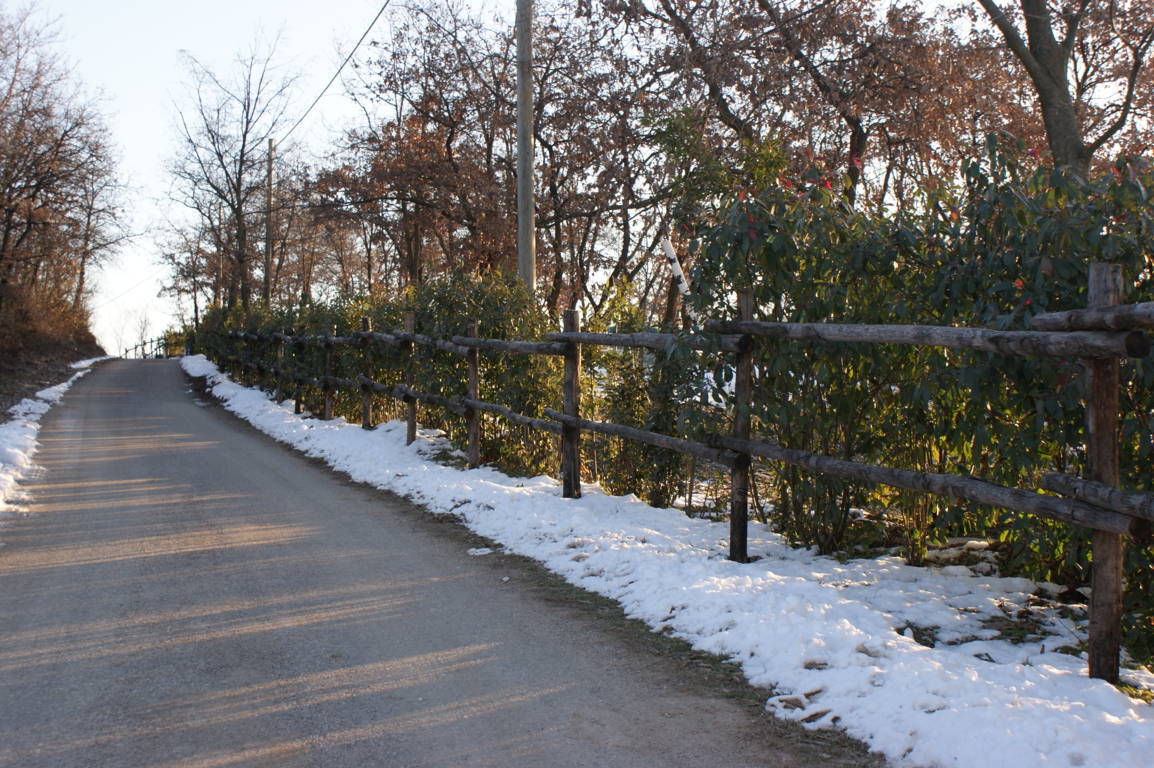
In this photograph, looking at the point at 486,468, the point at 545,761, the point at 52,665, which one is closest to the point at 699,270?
the point at 545,761

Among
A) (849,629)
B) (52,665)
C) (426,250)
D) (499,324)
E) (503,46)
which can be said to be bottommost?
(52,665)

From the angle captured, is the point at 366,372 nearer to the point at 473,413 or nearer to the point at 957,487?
the point at 473,413

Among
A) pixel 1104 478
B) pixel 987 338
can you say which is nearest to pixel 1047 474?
pixel 1104 478

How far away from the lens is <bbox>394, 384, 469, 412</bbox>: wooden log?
10438 mm

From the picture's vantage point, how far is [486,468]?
10023mm

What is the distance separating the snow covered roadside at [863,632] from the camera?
10.4 feet

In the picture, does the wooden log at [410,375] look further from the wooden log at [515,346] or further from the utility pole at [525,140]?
the utility pole at [525,140]

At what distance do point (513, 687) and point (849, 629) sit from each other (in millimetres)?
1657

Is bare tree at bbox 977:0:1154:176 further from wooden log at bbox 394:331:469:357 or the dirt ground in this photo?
the dirt ground

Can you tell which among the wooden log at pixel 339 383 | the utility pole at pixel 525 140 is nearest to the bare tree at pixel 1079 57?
the utility pole at pixel 525 140

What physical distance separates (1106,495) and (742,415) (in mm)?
2568

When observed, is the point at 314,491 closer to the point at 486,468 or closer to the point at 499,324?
the point at 486,468

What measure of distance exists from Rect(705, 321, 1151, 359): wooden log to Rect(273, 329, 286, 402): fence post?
1537 cm

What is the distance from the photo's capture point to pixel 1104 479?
3.67m
